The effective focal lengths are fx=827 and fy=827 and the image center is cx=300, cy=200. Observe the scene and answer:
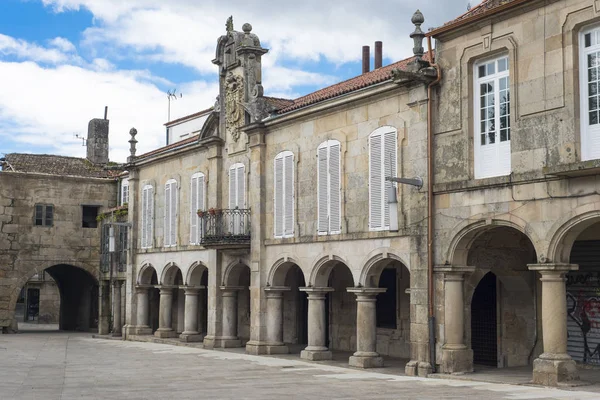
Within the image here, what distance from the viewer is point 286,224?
2269cm

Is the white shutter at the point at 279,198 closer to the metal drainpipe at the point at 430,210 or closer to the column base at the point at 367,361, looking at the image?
the column base at the point at 367,361

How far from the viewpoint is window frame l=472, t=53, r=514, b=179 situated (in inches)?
628

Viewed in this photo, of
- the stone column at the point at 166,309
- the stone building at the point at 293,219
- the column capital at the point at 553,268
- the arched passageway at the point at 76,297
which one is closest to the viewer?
the column capital at the point at 553,268

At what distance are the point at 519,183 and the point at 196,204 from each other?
1442 centimetres

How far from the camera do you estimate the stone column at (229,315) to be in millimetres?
25719

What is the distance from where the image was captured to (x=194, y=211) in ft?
91.3

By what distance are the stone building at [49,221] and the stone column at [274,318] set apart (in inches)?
639

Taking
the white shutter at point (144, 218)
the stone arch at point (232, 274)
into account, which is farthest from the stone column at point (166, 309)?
the stone arch at point (232, 274)

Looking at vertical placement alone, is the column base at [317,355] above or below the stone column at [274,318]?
below

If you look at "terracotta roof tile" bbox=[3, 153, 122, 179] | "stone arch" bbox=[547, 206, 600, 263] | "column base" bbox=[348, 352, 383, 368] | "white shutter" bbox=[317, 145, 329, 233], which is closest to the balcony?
"white shutter" bbox=[317, 145, 329, 233]

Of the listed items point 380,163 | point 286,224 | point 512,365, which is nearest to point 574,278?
point 512,365

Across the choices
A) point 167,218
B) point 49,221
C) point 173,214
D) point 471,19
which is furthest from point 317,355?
point 49,221

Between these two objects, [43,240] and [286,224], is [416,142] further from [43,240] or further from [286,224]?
[43,240]

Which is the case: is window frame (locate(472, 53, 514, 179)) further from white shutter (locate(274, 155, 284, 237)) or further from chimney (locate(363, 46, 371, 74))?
chimney (locate(363, 46, 371, 74))
